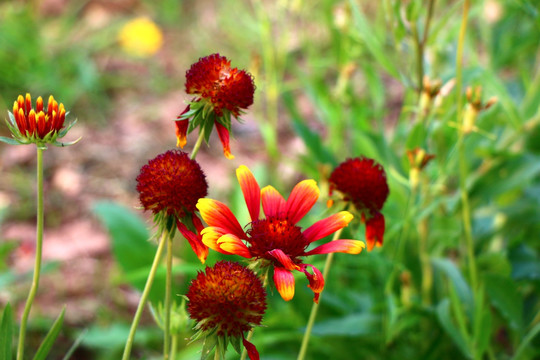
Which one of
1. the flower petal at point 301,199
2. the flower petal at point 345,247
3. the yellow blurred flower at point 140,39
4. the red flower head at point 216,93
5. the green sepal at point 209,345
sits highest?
the yellow blurred flower at point 140,39

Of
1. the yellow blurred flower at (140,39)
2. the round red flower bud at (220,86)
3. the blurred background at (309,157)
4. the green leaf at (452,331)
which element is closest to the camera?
the round red flower bud at (220,86)

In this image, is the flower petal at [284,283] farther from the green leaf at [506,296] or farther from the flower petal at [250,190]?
the green leaf at [506,296]

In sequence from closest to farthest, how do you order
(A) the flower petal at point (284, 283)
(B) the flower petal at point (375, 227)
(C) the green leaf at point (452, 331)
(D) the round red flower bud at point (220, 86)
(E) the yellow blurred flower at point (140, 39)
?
(A) the flower petal at point (284, 283) → (D) the round red flower bud at point (220, 86) → (B) the flower petal at point (375, 227) → (C) the green leaf at point (452, 331) → (E) the yellow blurred flower at point (140, 39)

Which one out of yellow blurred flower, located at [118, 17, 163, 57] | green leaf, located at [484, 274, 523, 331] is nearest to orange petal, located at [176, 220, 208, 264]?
green leaf, located at [484, 274, 523, 331]

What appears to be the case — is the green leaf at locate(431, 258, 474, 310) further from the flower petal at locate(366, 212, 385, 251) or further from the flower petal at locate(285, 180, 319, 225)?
the flower petal at locate(285, 180, 319, 225)

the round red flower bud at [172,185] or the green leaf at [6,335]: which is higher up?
the round red flower bud at [172,185]

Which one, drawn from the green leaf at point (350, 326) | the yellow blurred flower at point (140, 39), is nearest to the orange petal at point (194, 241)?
the green leaf at point (350, 326)

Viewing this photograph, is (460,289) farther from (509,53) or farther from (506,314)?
(509,53)

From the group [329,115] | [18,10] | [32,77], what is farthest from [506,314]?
[18,10]

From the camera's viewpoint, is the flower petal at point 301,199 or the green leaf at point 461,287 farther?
the green leaf at point 461,287
